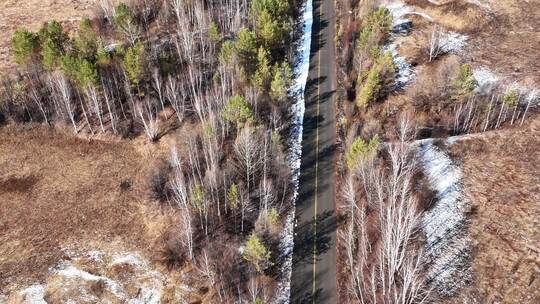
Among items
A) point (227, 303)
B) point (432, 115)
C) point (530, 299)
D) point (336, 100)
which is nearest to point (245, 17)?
point (336, 100)

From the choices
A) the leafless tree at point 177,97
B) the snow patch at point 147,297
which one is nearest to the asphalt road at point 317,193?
the snow patch at point 147,297

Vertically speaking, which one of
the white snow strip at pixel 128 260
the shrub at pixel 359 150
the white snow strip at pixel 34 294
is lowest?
the white snow strip at pixel 34 294

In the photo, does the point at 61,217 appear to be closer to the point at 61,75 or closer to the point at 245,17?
the point at 61,75

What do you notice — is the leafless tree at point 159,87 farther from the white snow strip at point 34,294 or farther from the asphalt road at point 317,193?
the white snow strip at point 34,294

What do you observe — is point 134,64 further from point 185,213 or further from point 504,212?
point 504,212

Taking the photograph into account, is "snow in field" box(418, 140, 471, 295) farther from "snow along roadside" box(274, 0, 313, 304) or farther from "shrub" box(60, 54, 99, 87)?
"shrub" box(60, 54, 99, 87)

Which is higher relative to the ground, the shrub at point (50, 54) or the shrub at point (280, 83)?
the shrub at point (50, 54)
